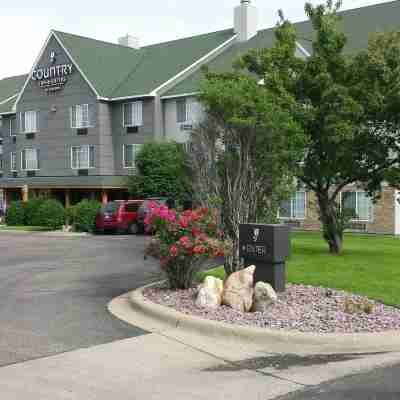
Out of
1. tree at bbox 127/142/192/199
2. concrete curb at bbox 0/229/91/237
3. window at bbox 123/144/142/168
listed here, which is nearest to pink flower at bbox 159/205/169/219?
concrete curb at bbox 0/229/91/237

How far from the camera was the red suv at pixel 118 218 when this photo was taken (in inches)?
1188

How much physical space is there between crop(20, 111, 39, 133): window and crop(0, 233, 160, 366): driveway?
83.3 feet

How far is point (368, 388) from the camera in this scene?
6223mm

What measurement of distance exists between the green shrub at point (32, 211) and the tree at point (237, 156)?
81.8 feet

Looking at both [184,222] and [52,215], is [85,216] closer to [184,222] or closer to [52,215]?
[52,215]

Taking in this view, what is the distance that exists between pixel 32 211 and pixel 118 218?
796 centimetres

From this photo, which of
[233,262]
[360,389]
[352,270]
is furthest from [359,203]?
[360,389]

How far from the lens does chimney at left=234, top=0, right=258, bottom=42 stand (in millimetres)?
41781

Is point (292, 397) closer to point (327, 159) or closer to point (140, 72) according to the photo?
point (327, 159)

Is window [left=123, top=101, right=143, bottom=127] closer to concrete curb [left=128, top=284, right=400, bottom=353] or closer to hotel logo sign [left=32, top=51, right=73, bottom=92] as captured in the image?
hotel logo sign [left=32, top=51, right=73, bottom=92]

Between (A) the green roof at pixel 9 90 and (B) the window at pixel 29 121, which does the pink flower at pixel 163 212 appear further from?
(A) the green roof at pixel 9 90

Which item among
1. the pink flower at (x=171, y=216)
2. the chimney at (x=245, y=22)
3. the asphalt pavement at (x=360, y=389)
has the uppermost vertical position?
the chimney at (x=245, y=22)

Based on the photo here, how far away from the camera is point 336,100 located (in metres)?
16.6

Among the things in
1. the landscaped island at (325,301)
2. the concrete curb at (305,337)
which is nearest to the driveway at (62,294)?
the concrete curb at (305,337)
